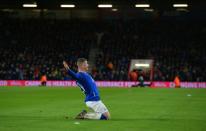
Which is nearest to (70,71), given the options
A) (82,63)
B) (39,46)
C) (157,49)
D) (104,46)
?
(82,63)

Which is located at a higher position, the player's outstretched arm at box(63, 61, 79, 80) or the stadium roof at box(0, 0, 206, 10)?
the stadium roof at box(0, 0, 206, 10)

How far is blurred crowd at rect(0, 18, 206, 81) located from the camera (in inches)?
2144

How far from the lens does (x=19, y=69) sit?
54.9 m

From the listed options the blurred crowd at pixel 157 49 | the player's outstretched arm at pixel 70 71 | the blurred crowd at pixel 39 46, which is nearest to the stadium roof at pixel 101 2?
the blurred crowd at pixel 157 49

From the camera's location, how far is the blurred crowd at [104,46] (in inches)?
2144

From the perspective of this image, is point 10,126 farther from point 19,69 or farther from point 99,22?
point 99,22

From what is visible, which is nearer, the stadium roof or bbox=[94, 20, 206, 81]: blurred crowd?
the stadium roof

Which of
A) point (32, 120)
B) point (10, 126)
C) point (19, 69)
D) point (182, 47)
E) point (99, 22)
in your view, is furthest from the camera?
point (99, 22)

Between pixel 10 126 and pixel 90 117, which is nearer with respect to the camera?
pixel 10 126

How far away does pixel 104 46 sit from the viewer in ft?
200

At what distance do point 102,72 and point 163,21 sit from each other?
12.6 metres

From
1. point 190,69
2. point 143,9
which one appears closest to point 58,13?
point 143,9

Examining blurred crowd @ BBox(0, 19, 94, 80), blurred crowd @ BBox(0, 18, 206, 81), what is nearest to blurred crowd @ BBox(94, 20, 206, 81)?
blurred crowd @ BBox(0, 18, 206, 81)

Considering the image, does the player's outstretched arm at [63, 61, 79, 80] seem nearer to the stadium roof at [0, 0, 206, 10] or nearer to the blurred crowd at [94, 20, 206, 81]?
the blurred crowd at [94, 20, 206, 81]
